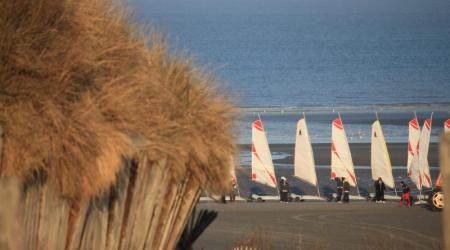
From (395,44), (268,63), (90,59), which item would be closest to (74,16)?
(90,59)

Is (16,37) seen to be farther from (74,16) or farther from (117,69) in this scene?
(117,69)

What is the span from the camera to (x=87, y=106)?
6039mm

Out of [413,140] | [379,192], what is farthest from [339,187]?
[413,140]

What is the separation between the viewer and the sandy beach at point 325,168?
36.5 meters

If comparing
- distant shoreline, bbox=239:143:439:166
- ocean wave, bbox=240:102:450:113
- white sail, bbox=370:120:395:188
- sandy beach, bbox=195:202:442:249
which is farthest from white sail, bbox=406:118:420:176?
ocean wave, bbox=240:102:450:113

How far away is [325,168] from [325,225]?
1600 cm

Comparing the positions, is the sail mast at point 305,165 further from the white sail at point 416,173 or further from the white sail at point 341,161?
the white sail at point 416,173

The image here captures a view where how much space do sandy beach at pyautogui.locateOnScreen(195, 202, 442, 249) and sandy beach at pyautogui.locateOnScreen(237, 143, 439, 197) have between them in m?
2.84

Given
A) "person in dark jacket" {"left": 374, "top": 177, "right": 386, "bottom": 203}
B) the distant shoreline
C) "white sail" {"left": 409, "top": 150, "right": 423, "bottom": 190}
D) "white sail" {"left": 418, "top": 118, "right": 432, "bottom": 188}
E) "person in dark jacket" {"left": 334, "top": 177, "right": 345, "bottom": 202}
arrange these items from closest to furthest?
"person in dark jacket" {"left": 374, "top": 177, "right": 386, "bottom": 203}
"person in dark jacket" {"left": 334, "top": 177, "right": 345, "bottom": 202}
"white sail" {"left": 409, "top": 150, "right": 423, "bottom": 190}
"white sail" {"left": 418, "top": 118, "right": 432, "bottom": 188}
the distant shoreline

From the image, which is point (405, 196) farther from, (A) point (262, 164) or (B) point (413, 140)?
(B) point (413, 140)

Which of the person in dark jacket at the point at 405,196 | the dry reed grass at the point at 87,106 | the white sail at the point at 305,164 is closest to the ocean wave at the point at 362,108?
the white sail at the point at 305,164

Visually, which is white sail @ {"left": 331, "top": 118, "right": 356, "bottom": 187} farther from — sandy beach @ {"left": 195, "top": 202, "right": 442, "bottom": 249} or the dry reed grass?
the dry reed grass

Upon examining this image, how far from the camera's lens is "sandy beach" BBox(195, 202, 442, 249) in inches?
843

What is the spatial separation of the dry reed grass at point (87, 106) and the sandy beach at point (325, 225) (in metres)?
11.9
